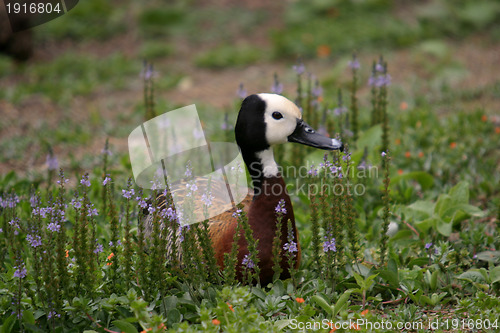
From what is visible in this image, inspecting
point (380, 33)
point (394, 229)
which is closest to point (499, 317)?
point (394, 229)

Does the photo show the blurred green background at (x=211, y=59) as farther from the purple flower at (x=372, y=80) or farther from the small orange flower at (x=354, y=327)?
the small orange flower at (x=354, y=327)

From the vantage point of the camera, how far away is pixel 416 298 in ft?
9.74

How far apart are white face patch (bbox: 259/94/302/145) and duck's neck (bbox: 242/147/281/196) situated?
0.08 m

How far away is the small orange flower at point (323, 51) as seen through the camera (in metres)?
7.77

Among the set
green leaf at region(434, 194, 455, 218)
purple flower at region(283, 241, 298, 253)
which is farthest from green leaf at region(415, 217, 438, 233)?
purple flower at region(283, 241, 298, 253)

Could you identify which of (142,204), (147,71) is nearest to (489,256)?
(142,204)

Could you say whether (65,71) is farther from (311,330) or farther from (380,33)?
(311,330)

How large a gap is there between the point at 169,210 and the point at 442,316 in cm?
143

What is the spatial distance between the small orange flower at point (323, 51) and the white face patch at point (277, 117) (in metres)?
4.82

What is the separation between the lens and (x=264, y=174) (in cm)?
311

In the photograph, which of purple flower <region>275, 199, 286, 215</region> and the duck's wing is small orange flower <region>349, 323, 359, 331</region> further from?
the duck's wing

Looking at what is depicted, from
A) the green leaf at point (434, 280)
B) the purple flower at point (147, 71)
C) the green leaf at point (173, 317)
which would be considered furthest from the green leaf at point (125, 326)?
the purple flower at point (147, 71)

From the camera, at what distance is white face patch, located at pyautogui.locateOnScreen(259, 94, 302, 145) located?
10.1 ft

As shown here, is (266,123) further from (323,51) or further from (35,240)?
(323,51)
